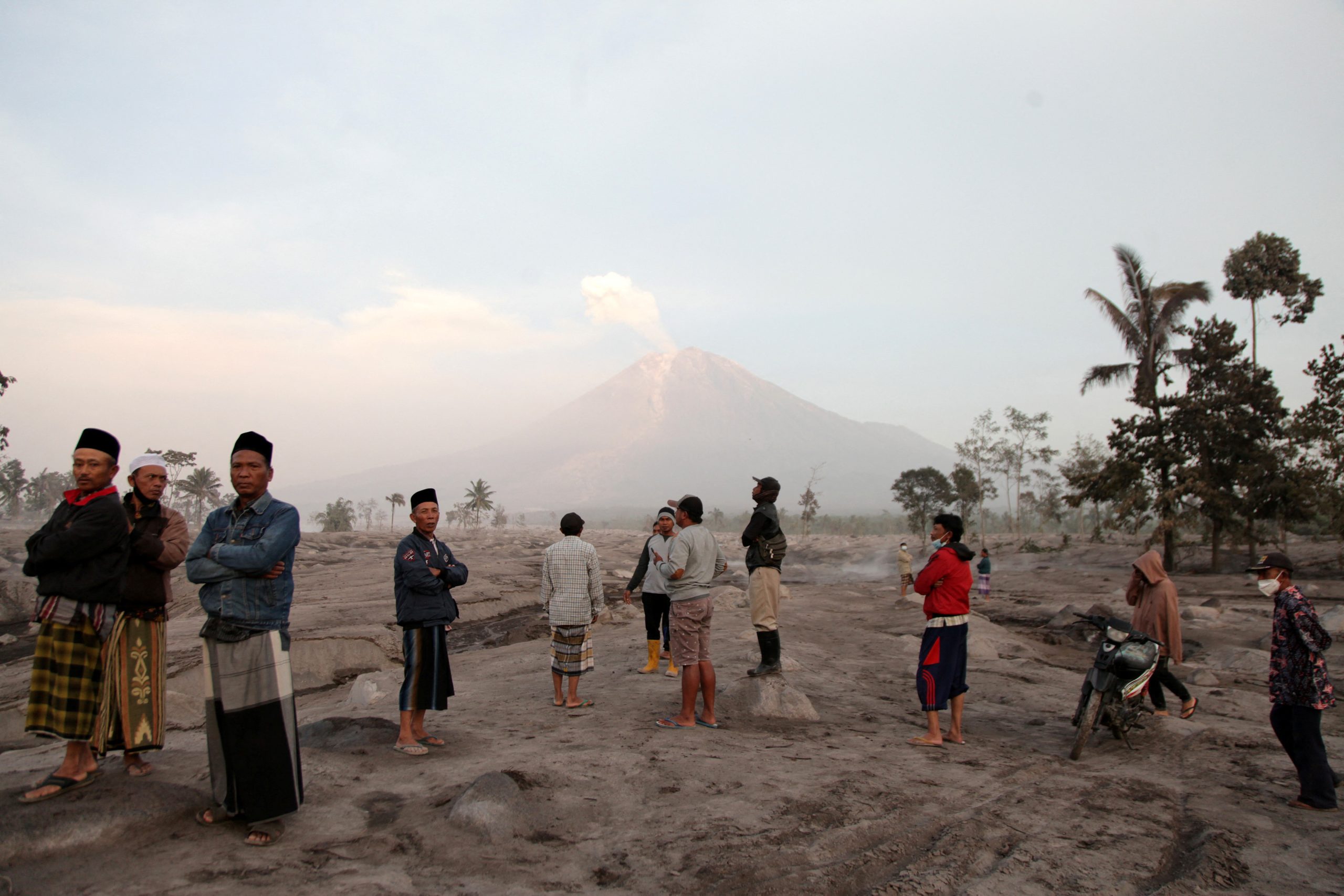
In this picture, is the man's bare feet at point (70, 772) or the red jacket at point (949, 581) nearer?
the man's bare feet at point (70, 772)

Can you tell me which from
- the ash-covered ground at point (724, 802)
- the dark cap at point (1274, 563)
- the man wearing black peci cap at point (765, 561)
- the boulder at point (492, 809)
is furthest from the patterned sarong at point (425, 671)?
the dark cap at point (1274, 563)

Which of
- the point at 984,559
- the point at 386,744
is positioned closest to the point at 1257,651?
the point at 984,559

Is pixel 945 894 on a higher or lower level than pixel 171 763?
lower

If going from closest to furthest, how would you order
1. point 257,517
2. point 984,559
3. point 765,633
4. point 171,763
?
point 257,517
point 171,763
point 765,633
point 984,559

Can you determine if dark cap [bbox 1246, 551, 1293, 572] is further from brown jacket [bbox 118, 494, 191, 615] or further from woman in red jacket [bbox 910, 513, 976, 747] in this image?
brown jacket [bbox 118, 494, 191, 615]

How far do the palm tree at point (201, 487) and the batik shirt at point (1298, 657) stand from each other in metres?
83.6

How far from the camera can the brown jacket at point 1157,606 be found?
655 cm

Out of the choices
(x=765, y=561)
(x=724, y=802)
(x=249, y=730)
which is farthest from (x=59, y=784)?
(x=765, y=561)

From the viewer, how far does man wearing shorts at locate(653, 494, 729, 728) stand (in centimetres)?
606

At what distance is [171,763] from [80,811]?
0.88 metres

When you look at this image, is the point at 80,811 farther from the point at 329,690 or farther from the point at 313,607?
the point at 313,607

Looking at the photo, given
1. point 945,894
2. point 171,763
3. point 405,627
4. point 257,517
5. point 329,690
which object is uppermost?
point 257,517

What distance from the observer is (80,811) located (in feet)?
11.1

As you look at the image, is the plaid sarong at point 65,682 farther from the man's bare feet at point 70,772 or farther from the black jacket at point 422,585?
the black jacket at point 422,585
